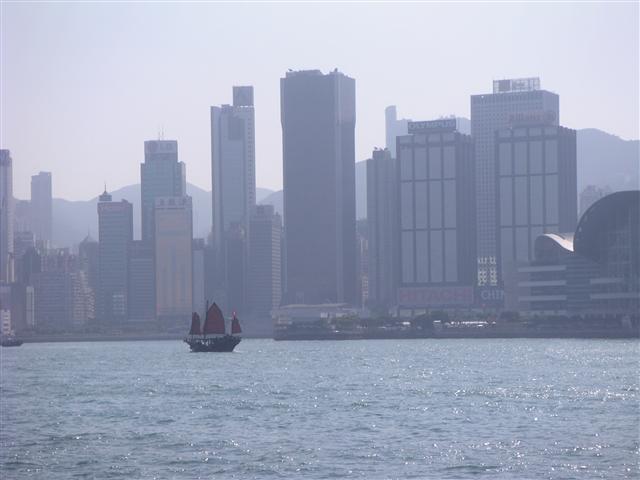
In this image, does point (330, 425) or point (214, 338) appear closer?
point (330, 425)

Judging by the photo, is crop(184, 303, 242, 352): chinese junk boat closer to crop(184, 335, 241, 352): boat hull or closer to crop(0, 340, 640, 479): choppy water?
crop(184, 335, 241, 352): boat hull

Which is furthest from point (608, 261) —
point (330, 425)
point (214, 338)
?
point (330, 425)

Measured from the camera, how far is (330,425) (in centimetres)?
5216

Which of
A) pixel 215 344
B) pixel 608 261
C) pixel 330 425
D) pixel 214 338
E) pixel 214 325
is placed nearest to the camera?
pixel 330 425

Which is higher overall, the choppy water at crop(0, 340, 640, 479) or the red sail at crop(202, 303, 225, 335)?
the red sail at crop(202, 303, 225, 335)

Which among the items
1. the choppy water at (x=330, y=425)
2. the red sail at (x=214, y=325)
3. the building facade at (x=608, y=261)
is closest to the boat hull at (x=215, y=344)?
the red sail at (x=214, y=325)

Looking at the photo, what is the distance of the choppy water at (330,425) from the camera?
40688 millimetres

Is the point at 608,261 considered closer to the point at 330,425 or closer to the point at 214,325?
the point at 214,325

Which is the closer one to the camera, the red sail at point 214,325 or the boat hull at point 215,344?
the boat hull at point 215,344

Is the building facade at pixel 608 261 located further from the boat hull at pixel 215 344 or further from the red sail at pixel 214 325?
the boat hull at pixel 215 344

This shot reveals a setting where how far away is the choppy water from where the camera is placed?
133ft

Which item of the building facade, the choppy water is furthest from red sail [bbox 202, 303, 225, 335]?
the building facade

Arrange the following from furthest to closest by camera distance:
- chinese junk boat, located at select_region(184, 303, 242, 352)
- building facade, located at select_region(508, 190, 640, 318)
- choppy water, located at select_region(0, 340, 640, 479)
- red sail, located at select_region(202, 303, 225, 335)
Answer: building facade, located at select_region(508, 190, 640, 318)
red sail, located at select_region(202, 303, 225, 335)
chinese junk boat, located at select_region(184, 303, 242, 352)
choppy water, located at select_region(0, 340, 640, 479)

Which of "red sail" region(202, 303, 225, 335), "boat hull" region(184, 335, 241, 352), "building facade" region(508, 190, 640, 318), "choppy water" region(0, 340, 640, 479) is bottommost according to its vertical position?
"choppy water" region(0, 340, 640, 479)
